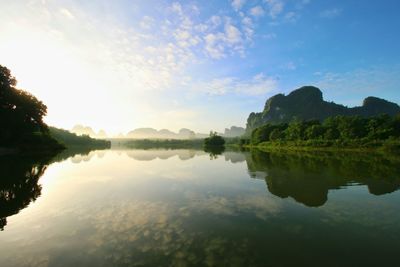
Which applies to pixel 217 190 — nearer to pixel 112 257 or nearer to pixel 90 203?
pixel 90 203

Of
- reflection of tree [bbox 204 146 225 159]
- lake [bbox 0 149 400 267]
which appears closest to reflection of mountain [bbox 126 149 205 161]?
reflection of tree [bbox 204 146 225 159]

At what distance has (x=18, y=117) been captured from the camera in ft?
183

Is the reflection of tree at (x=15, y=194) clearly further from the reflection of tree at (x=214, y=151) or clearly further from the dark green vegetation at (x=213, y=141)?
the dark green vegetation at (x=213, y=141)

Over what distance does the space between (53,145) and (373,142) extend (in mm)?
89522

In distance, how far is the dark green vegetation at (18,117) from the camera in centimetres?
5482

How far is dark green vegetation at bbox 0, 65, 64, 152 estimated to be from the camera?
180ft

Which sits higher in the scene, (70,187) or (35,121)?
(35,121)

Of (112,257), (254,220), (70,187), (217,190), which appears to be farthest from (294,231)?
(70,187)

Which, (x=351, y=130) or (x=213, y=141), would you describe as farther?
(x=213, y=141)

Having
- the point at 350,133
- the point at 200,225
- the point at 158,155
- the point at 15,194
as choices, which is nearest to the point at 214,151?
the point at 158,155

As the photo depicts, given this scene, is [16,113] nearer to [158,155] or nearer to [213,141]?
[158,155]

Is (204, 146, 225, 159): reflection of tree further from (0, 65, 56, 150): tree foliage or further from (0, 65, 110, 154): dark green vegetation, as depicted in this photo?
(0, 65, 56, 150): tree foliage

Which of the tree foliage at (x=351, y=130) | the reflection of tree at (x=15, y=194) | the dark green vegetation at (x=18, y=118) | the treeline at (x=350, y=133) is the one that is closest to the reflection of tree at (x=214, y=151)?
the treeline at (x=350, y=133)

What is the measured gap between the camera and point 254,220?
11.4 meters
